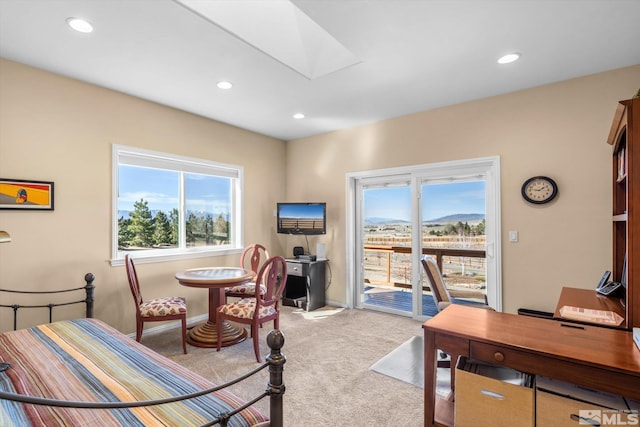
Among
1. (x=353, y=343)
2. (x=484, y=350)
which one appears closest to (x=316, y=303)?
(x=353, y=343)

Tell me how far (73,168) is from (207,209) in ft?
5.41

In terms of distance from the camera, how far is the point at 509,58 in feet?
8.89

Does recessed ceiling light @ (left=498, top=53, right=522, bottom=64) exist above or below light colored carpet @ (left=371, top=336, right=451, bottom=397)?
above

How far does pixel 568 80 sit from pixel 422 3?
211 cm

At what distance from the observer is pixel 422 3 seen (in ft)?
6.59

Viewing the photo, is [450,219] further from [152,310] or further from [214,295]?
[152,310]

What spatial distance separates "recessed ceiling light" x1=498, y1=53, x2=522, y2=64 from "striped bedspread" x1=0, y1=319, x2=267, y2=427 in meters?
3.17

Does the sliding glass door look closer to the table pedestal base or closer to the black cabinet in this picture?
the black cabinet

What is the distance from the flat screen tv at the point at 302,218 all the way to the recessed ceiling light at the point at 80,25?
3121 mm

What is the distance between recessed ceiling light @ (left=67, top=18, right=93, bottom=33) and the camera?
2186 millimetres

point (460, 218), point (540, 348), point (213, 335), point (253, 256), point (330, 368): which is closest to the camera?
point (540, 348)

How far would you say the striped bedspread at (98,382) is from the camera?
4.08 feet

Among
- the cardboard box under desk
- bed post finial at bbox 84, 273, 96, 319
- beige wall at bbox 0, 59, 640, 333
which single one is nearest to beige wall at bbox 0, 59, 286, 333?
beige wall at bbox 0, 59, 640, 333

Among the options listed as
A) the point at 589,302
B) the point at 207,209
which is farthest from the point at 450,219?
the point at 207,209
